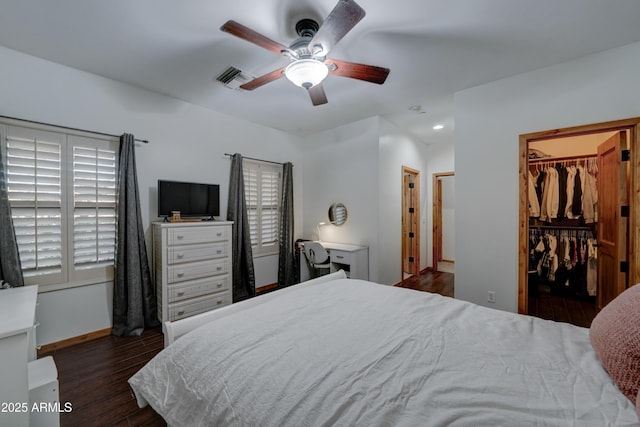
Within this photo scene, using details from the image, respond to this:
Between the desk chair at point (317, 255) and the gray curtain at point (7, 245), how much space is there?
296 centimetres

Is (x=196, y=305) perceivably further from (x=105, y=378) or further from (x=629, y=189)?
(x=629, y=189)

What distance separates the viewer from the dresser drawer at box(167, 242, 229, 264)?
288 centimetres

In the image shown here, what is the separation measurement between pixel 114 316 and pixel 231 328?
2.25m

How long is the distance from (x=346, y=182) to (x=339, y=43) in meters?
2.30

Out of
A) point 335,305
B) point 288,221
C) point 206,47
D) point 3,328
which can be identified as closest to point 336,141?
point 288,221

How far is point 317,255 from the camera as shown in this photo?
12.8 feet

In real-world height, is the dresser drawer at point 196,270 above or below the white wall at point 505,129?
below

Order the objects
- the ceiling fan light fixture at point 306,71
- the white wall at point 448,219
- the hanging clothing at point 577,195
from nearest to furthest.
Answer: the ceiling fan light fixture at point 306,71
the hanging clothing at point 577,195
the white wall at point 448,219

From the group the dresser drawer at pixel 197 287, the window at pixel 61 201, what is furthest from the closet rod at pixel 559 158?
the window at pixel 61 201

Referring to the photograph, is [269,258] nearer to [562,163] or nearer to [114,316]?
[114,316]

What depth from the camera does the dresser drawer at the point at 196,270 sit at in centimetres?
289

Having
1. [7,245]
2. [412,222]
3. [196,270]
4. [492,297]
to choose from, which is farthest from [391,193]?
[7,245]

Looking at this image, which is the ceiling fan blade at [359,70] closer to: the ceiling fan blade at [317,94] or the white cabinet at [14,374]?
the ceiling fan blade at [317,94]

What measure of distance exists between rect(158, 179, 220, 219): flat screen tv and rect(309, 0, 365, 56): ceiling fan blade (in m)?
2.28
